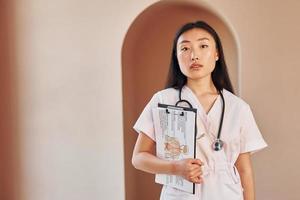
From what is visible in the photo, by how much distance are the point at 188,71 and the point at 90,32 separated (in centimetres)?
102

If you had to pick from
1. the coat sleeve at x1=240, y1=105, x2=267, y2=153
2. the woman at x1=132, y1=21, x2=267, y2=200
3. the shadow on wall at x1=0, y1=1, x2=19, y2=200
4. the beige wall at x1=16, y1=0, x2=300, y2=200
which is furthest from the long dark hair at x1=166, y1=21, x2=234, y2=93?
the shadow on wall at x1=0, y1=1, x2=19, y2=200

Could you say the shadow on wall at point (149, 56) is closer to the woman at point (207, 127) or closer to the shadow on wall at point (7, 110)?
the shadow on wall at point (7, 110)

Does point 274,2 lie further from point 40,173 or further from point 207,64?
point 40,173

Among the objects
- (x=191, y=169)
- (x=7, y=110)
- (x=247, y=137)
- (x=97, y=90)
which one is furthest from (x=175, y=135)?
(x=7, y=110)

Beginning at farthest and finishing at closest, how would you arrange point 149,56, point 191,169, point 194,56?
point 149,56
point 194,56
point 191,169

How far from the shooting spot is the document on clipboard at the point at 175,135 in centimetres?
108

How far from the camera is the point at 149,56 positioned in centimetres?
227

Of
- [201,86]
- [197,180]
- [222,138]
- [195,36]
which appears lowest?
[197,180]

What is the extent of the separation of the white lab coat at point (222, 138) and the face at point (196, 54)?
0.06 m

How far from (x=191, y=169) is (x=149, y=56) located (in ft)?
4.23

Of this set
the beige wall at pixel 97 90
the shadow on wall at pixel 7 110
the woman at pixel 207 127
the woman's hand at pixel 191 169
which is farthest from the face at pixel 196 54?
the shadow on wall at pixel 7 110

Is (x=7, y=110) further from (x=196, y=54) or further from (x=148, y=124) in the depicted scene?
(x=196, y=54)

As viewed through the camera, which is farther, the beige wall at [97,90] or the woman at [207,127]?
the beige wall at [97,90]

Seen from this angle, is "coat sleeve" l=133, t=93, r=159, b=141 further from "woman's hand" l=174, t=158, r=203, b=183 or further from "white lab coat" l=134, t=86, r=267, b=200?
"woman's hand" l=174, t=158, r=203, b=183
